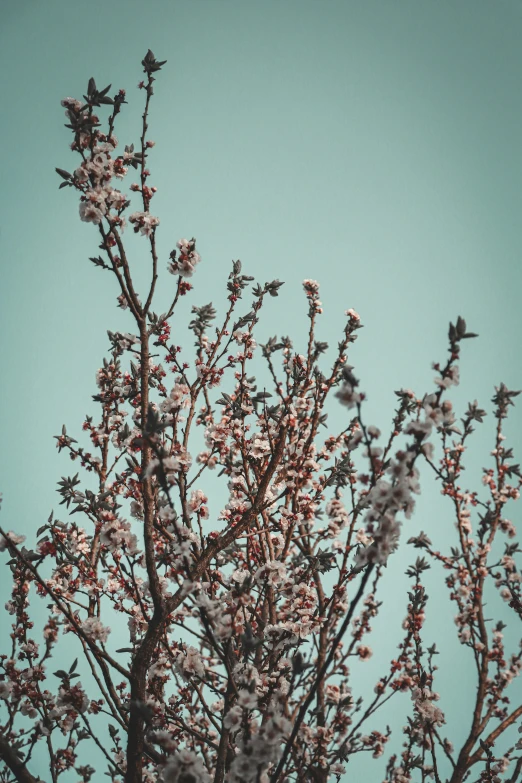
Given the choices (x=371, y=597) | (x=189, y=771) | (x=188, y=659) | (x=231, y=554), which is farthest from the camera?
(x=371, y=597)

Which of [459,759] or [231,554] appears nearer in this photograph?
[459,759]

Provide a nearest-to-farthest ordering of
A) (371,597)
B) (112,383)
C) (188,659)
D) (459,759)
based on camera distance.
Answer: (188,659) → (459,759) → (112,383) → (371,597)

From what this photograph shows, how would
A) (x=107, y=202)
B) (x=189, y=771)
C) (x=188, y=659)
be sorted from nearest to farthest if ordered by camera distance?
(x=189, y=771) → (x=188, y=659) → (x=107, y=202)

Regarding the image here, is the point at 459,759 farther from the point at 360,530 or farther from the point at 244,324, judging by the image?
the point at 244,324

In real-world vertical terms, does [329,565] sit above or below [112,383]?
below

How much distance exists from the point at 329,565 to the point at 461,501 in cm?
233

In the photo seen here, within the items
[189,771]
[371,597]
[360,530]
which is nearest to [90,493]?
[189,771]

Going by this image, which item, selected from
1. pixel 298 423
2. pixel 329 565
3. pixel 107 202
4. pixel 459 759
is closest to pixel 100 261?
pixel 107 202

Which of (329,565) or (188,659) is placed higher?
(329,565)

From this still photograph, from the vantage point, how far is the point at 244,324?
15.6 ft

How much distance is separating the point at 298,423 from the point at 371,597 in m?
2.41

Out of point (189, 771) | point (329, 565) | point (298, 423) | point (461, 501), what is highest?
point (298, 423)

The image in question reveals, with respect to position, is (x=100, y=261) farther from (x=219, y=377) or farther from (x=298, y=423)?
(x=298, y=423)

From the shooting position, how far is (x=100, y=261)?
370 centimetres
